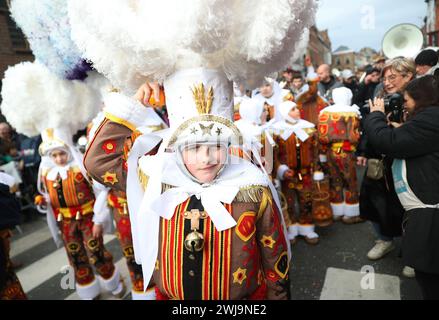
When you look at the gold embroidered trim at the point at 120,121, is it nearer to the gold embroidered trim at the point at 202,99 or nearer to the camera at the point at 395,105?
the gold embroidered trim at the point at 202,99

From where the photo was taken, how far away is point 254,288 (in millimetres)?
1515

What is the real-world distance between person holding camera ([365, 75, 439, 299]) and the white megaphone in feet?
22.1

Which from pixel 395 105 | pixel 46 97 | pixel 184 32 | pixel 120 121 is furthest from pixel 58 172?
pixel 395 105

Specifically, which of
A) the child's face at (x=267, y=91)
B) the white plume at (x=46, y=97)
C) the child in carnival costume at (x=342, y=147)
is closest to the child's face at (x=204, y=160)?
the white plume at (x=46, y=97)

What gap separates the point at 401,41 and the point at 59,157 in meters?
8.74

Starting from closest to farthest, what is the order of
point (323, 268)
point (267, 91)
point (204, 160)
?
point (204, 160) < point (323, 268) < point (267, 91)

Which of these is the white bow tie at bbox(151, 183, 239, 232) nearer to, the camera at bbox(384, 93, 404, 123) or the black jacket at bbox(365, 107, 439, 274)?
the black jacket at bbox(365, 107, 439, 274)

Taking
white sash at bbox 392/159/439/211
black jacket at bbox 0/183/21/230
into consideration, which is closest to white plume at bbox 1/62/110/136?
black jacket at bbox 0/183/21/230

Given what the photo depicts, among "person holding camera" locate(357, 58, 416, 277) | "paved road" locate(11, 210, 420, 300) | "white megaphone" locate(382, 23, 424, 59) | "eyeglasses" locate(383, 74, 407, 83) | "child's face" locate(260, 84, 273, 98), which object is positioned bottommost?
"paved road" locate(11, 210, 420, 300)

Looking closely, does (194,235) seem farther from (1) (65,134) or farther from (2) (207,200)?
(1) (65,134)

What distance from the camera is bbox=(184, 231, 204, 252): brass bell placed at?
1.35m

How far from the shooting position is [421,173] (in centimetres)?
203

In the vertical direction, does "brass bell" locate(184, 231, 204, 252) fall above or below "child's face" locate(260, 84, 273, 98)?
below
